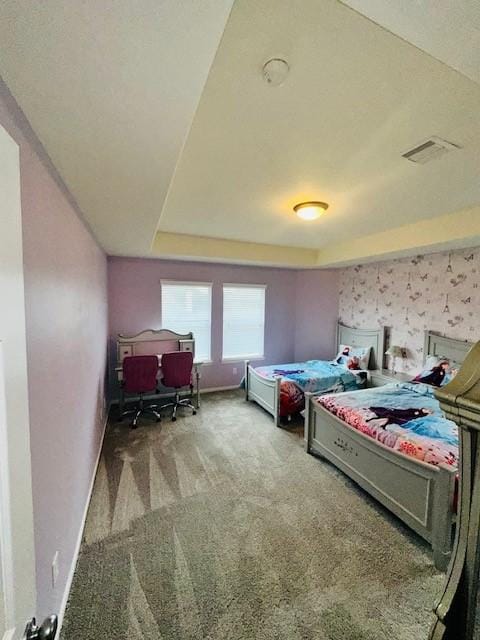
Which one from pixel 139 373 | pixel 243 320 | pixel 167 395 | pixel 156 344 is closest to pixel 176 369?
pixel 139 373

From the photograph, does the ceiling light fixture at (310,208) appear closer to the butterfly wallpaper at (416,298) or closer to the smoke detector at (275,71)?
the smoke detector at (275,71)

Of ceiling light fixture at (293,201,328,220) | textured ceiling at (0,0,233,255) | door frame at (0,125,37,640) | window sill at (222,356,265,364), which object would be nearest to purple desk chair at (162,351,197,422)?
window sill at (222,356,265,364)

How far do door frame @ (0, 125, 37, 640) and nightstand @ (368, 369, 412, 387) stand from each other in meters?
4.09

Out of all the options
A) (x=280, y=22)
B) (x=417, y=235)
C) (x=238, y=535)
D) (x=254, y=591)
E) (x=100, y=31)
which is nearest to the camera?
(x=100, y=31)

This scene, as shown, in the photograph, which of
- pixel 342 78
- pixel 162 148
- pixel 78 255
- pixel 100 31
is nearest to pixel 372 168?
pixel 342 78

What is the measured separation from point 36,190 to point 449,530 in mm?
2901

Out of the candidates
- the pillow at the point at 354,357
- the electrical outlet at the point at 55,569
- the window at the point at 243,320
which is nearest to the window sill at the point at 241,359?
the window at the point at 243,320

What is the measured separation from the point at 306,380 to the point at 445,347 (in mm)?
1788

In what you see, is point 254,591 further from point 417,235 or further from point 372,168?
point 417,235

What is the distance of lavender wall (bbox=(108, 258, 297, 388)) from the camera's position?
169 inches

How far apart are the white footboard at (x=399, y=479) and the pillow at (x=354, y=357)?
5.65 feet

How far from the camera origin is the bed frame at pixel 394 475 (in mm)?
1733

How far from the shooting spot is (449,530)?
67.4 inches

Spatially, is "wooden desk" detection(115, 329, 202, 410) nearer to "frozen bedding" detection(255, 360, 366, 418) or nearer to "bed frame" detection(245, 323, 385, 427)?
"bed frame" detection(245, 323, 385, 427)
